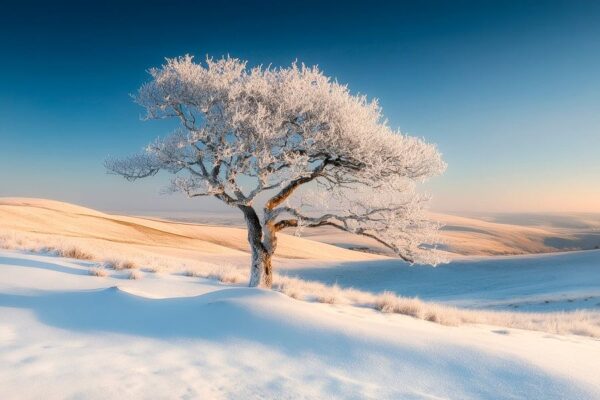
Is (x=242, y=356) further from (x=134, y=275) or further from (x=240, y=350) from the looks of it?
(x=134, y=275)

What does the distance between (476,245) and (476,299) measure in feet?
179

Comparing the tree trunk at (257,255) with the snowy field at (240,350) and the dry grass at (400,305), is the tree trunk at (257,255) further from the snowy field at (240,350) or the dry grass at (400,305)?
the snowy field at (240,350)

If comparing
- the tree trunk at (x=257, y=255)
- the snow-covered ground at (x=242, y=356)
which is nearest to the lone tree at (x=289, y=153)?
the tree trunk at (x=257, y=255)

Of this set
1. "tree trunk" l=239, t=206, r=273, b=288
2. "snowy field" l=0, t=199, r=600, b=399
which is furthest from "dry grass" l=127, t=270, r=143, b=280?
"tree trunk" l=239, t=206, r=273, b=288

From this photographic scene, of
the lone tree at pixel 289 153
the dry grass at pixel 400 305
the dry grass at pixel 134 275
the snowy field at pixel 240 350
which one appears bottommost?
the dry grass at pixel 400 305

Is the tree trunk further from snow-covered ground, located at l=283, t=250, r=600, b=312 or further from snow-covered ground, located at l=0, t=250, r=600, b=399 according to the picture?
snow-covered ground, located at l=283, t=250, r=600, b=312

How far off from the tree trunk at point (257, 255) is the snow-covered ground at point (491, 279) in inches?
384

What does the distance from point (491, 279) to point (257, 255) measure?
71.2 feet

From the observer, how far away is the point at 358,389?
446cm

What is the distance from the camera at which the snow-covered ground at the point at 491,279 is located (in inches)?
826

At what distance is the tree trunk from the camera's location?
524 inches

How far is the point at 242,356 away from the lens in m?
5.32

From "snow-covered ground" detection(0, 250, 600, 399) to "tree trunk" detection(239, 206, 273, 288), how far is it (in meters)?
5.24

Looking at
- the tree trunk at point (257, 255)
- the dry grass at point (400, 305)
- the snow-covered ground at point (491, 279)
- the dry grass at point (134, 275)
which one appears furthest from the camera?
the snow-covered ground at point (491, 279)
